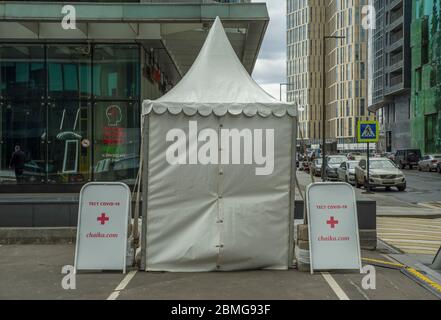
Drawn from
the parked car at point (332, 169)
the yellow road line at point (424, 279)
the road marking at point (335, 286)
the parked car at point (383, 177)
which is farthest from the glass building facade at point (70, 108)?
the parked car at point (332, 169)

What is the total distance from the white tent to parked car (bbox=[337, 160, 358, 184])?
2386 cm

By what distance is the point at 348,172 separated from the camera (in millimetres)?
31875

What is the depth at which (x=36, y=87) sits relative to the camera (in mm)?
19594

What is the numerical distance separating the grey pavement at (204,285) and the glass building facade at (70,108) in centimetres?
1094

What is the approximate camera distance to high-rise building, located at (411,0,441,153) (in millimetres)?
68000

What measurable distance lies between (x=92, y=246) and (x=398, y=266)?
4549 millimetres

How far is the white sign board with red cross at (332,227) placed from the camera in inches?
318

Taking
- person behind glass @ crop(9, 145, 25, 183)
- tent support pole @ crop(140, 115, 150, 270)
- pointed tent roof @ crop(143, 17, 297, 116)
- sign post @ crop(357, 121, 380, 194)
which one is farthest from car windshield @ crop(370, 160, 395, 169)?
tent support pole @ crop(140, 115, 150, 270)

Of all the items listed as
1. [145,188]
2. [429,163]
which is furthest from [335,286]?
[429,163]

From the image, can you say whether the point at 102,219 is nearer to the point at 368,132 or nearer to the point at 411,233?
the point at 411,233
